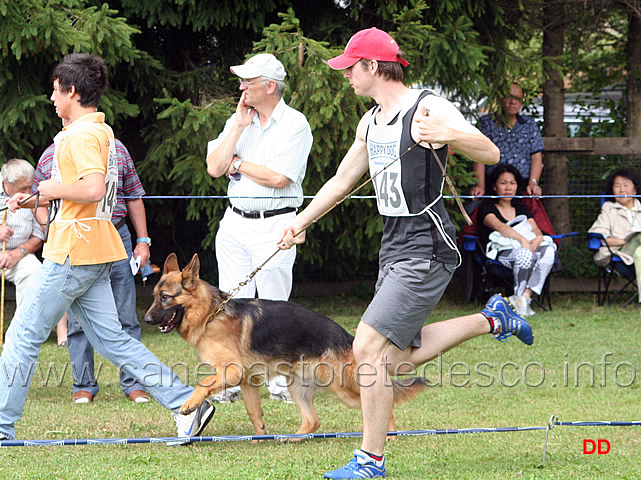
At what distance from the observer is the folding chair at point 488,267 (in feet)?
32.4

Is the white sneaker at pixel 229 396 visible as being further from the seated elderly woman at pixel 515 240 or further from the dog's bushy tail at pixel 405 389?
the seated elderly woman at pixel 515 240

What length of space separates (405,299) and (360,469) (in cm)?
78

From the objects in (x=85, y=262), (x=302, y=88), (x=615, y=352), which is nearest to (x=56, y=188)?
(x=85, y=262)

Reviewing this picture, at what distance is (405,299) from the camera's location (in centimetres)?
387

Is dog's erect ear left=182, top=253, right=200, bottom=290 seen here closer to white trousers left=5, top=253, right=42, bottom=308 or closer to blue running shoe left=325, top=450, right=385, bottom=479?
blue running shoe left=325, top=450, right=385, bottom=479

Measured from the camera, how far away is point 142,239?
20.1 ft

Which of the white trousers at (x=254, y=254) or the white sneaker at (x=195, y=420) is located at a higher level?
the white trousers at (x=254, y=254)

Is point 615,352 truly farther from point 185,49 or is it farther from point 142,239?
point 185,49

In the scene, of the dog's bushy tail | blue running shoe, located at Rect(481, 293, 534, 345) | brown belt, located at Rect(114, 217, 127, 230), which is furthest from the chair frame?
the dog's bushy tail

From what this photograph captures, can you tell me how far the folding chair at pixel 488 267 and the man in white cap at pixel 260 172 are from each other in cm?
460

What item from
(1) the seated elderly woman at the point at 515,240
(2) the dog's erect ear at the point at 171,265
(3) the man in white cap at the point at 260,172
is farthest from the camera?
(1) the seated elderly woman at the point at 515,240

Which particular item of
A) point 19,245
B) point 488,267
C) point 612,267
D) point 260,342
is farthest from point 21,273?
point 612,267

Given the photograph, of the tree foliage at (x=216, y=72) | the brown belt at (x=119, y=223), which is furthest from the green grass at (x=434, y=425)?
the tree foliage at (x=216, y=72)

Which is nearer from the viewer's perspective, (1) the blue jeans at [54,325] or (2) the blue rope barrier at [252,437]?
(2) the blue rope barrier at [252,437]
